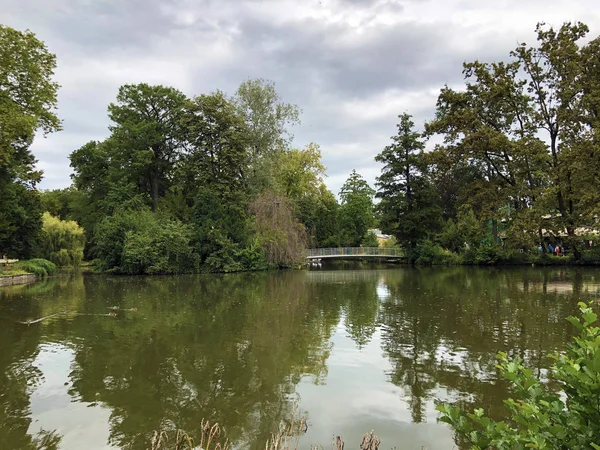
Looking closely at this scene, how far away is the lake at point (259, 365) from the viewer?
17.3 ft

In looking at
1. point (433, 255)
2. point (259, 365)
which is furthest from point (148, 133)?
point (259, 365)

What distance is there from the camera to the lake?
5.27m

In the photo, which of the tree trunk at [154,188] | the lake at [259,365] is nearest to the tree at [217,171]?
the tree trunk at [154,188]

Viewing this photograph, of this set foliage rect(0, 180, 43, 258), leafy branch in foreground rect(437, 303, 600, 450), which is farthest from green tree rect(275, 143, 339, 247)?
leafy branch in foreground rect(437, 303, 600, 450)

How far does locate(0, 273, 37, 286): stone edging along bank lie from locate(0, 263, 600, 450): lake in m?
8.89

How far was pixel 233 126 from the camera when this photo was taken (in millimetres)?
34094

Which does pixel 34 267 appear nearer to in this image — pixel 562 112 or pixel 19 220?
pixel 19 220

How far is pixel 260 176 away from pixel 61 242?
17999mm

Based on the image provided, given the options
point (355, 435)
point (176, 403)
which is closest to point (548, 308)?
point (355, 435)

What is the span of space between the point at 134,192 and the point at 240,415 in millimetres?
34316

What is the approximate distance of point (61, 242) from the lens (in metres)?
36.4

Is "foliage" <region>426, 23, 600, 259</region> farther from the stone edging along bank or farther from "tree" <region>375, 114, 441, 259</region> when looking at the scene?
A: the stone edging along bank

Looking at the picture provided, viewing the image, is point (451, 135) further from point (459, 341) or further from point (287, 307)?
point (459, 341)

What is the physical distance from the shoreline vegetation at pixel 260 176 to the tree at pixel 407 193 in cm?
14
